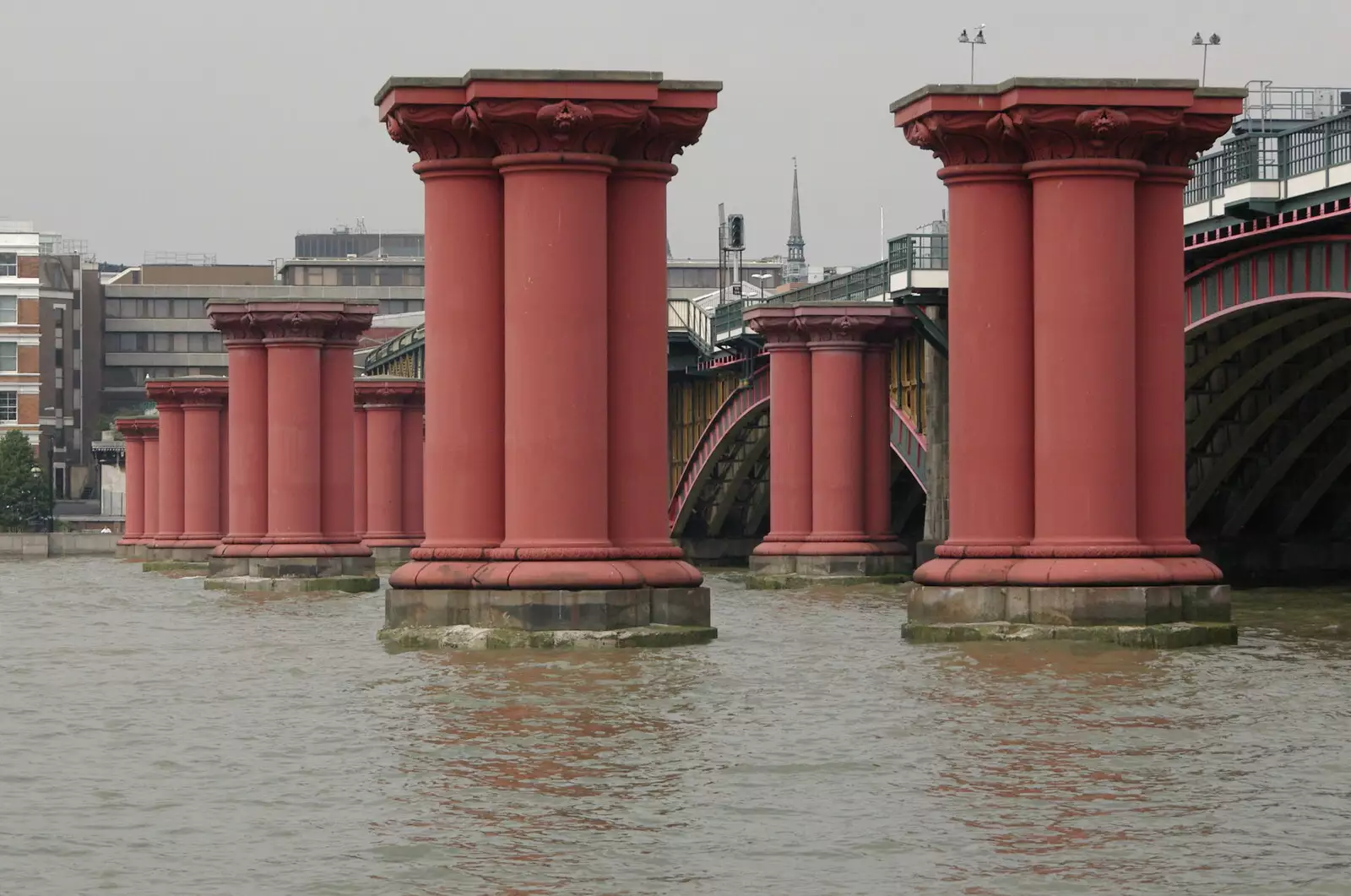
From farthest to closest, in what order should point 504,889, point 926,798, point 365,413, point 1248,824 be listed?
point 365,413
point 926,798
point 1248,824
point 504,889

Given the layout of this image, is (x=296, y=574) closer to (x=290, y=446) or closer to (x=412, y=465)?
(x=290, y=446)

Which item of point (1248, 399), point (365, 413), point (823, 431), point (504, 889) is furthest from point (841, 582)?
point (504, 889)

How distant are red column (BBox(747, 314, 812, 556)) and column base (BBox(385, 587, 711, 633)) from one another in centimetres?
3727

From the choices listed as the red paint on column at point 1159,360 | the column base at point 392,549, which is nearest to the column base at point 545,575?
the red paint on column at point 1159,360

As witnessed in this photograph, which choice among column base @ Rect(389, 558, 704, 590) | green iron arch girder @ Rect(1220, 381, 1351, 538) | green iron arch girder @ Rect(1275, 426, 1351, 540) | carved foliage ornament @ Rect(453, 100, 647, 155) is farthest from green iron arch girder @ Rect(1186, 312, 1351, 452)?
carved foliage ornament @ Rect(453, 100, 647, 155)

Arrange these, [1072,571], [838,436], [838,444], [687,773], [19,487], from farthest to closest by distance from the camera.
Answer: [19,487], [838,436], [838,444], [1072,571], [687,773]

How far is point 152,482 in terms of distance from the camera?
388 feet

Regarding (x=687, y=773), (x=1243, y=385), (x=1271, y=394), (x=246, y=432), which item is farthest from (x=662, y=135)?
(x=246, y=432)

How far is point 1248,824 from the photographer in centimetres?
2023

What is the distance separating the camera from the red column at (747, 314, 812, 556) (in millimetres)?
75250

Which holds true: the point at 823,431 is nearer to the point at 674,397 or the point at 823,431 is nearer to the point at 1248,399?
the point at 1248,399

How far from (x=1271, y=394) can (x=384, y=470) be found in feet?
144

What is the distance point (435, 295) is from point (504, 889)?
21.5 metres

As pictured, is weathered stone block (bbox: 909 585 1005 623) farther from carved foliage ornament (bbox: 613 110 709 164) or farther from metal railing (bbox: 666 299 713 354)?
metal railing (bbox: 666 299 713 354)
